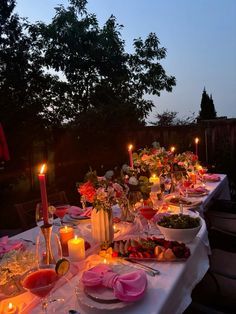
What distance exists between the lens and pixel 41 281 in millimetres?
1171

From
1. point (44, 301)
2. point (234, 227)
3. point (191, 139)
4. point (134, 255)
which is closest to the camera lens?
Result: point (44, 301)

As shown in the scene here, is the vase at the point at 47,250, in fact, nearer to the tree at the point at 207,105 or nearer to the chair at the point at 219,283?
the chair at the point at 219,283

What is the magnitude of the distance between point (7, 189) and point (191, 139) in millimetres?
3911

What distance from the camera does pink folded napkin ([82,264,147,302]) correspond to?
113 cm

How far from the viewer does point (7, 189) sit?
5.38 meters

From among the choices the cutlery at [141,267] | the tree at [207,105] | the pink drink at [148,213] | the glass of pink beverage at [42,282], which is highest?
the tree at [207,105]

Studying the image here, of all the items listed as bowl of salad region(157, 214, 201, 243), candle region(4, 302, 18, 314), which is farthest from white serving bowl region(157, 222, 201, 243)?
candle region(4, 302, 18, 314)

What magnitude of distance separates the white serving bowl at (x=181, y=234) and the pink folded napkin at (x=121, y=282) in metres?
0.48

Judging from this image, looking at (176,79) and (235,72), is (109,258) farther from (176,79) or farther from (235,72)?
(235,72)

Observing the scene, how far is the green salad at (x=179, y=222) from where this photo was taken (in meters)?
1.70

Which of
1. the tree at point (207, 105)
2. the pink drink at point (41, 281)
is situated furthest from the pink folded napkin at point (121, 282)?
the tree at point (207, 105)

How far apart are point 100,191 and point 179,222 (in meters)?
0.48

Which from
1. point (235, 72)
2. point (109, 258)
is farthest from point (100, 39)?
point (235, 72)

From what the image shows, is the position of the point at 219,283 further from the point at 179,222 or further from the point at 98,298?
the point at 98,298
